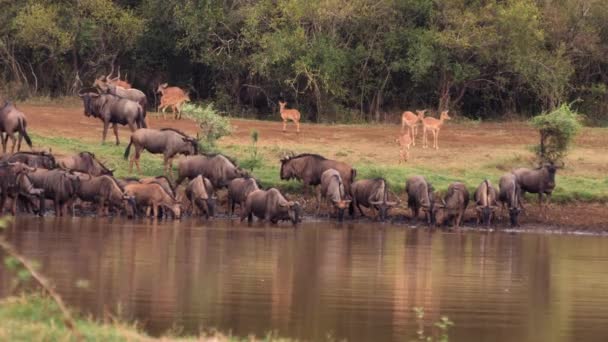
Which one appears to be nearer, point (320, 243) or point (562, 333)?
point (562, 333)

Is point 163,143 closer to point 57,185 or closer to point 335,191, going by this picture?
point 57,185

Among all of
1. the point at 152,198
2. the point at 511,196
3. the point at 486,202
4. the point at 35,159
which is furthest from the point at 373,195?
the point at 35,159

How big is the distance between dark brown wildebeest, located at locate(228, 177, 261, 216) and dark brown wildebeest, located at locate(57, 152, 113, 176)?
9.62ft

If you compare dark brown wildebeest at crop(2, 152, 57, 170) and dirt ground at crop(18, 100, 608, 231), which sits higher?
dirt ground at crop(18, 100, 608, 231)

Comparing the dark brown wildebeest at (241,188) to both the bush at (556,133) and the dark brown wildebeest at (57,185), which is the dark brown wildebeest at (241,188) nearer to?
the dark brown wildebeest at (57,185)

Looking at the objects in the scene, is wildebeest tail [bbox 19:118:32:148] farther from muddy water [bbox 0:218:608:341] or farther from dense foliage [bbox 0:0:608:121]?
dense foliage [bbox 0:0:608:121]

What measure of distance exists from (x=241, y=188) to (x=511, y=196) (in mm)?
6548

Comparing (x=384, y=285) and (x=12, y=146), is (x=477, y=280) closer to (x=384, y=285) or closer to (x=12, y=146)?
(x=384, y=285)

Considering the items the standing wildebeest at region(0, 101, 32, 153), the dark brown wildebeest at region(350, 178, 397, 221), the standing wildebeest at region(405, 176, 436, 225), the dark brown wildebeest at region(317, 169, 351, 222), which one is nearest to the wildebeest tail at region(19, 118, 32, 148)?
the standing wildebeest at region(0, 101, 32, 153)

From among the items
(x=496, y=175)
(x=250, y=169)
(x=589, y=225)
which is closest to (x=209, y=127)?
(x=250, y=169)

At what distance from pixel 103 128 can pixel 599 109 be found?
1865 cm

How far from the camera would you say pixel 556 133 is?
36250 millimetres

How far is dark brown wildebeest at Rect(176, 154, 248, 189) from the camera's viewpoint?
33.0 meters

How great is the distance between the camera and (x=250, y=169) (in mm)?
35281
